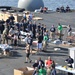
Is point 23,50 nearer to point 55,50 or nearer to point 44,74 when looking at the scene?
point 55,50

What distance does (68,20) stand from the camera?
47.9 meters

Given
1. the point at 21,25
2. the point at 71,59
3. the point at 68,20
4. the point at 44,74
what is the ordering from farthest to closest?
the point at 68,20, the point at 21,25, the point at 71,59, the point at 44,74

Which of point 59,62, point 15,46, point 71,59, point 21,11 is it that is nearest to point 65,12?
point 21,11

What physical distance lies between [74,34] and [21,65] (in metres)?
11.2

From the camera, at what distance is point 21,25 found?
36.2 meters

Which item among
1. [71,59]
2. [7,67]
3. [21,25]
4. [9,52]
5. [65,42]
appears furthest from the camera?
[21,25]

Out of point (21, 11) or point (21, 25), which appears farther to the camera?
point (21, 11)

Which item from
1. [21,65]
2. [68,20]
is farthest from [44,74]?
[68,20]

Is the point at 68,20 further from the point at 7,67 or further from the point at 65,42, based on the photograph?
the point at 7,67

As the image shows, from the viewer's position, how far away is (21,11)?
54.6m

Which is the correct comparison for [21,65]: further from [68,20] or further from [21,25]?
[68,20]

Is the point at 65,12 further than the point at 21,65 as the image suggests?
Yes

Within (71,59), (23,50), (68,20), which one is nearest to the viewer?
(71,59)

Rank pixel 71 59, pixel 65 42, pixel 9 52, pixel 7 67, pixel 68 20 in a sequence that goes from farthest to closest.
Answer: pixel 68 20
pixel 65 42
pixel 9 52
pixel 7 67
pixel 71 59
